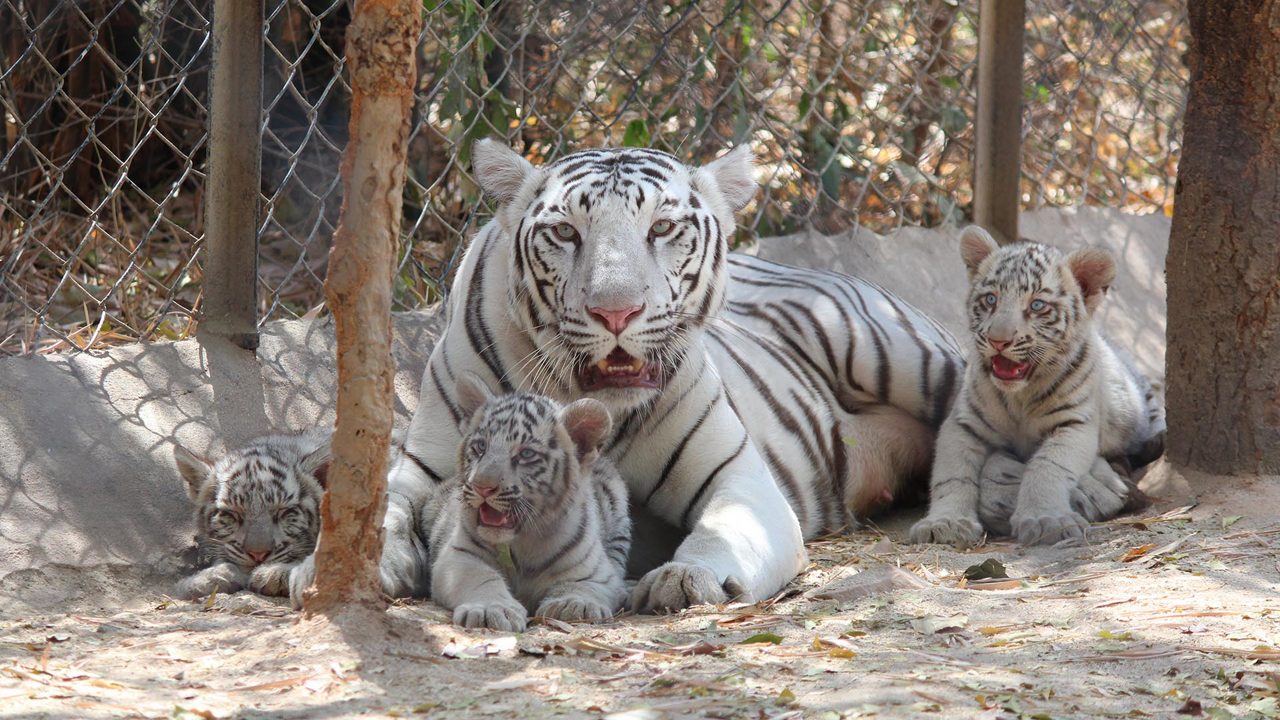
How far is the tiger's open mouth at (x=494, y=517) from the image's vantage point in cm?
300

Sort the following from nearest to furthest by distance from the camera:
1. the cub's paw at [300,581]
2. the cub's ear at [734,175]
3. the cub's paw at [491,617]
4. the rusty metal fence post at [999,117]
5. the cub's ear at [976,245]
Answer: the cub's paw at [491,617] → the cub's paw at [300,581] → the cub's ear at [734,175] → the cub's ear at [976,245] → the rusty metal fence post at [999,117]

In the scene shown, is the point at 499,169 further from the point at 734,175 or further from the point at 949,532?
the point at 949,532

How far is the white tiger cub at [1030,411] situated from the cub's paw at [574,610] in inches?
48.2

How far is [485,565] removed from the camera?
10.2 feet

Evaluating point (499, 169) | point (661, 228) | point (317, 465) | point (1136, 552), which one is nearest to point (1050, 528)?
point (1136, 552)

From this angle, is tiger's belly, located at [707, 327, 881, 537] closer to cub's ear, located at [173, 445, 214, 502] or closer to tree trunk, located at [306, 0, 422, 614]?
cub's ear, located at [173, 445, 214, 502]

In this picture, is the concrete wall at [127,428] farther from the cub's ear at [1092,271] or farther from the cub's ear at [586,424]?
the cub's ear at [1092,271]

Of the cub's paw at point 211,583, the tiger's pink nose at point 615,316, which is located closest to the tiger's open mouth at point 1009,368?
the tiger's pink nose at point 615,316

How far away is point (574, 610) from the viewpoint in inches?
117

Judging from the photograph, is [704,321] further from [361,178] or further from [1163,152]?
[1163,152]

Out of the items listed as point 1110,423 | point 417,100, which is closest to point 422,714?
point 1110,423

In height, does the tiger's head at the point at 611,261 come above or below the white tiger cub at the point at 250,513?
above

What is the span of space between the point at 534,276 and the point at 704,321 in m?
0.46

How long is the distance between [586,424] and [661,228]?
1.98 feet
